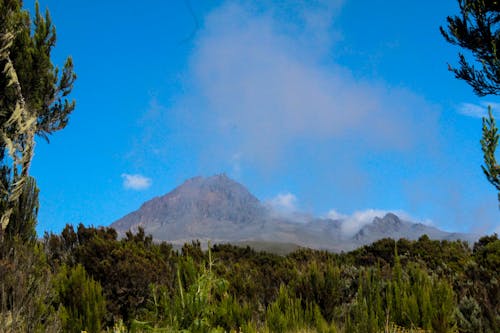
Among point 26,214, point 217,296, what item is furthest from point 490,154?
point 26,214

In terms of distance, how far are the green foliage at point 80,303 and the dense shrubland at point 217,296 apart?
16 mm

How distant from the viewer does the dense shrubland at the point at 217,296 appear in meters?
5.02

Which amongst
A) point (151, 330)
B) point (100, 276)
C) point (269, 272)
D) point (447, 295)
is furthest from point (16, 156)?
point (447, 295)

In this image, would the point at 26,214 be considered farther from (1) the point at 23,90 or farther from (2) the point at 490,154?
(2) the point at 490,154

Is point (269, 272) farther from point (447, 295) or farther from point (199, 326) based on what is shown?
point (199, 326)

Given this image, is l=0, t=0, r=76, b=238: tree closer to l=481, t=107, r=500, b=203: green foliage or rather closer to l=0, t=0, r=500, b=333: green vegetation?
l=0, t=0, r=500, b=333: green vegetation

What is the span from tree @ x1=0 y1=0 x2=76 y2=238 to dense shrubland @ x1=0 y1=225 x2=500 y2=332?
2.47m

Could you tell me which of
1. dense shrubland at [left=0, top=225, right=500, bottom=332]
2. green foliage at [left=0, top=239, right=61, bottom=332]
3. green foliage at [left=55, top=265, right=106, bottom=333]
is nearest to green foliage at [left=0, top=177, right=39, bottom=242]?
dense shrubland at [left=0, top=225, right=500, bottom=332]

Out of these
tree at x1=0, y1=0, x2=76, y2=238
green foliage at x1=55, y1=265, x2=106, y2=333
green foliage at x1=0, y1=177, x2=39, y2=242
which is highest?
tree at x1=0, y1=0, x2=76, y2=238

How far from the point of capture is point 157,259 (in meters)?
11.4

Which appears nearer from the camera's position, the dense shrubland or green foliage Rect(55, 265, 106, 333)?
the dense shrubland

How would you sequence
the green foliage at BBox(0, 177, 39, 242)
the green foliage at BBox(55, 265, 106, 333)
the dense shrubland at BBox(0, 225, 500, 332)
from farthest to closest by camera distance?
1. the green foliage at BBox(0, 177, 39, 242)
2. the green foliage at BBox(55, 265, 106, 333)
3. the dense shrubland at BBox(0, 225, 500, 332)

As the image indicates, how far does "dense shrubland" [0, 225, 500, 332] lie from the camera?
16.5ft

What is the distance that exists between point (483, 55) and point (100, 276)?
13.0 m
